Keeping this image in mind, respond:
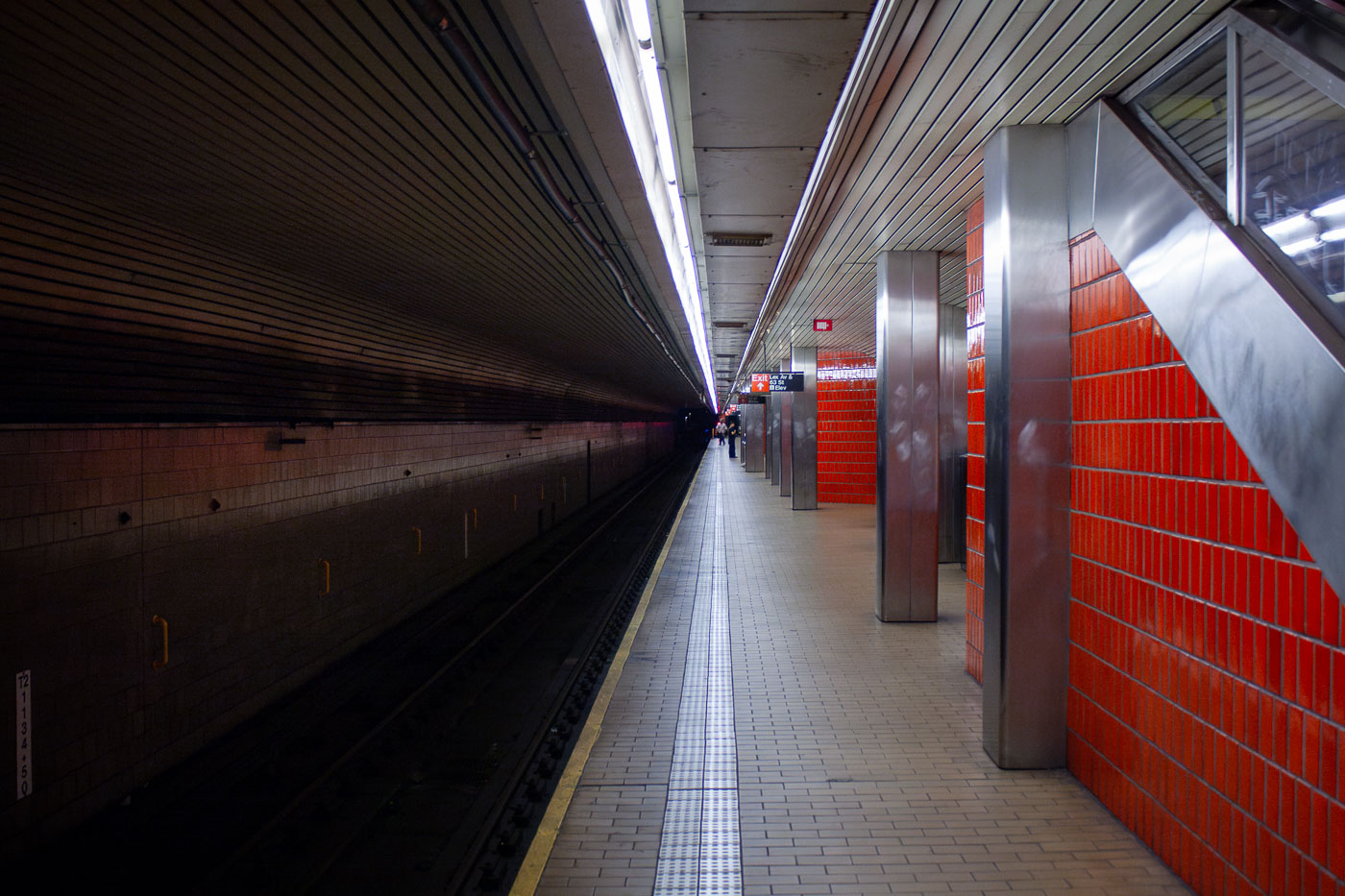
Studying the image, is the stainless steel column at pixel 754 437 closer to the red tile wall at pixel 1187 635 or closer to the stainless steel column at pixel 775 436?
the stainless steel column at pixel 775 436

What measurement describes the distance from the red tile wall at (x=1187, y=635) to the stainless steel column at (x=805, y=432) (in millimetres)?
11439

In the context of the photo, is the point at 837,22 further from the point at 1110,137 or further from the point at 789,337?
the point at 789,337

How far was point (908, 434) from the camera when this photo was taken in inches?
289

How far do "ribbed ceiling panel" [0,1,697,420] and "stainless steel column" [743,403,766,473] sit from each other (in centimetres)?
2370

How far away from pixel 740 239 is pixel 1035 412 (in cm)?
358

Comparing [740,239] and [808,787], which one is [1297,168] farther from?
[740,239]

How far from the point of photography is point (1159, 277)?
126 inches

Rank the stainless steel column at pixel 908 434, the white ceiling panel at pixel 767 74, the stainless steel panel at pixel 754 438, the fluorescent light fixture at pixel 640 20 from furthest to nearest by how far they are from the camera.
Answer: the stainless steel panel at pixel 754 438 → the stainless steel column at pixel 908 434 → the white ceiling panel at pixel 767 74 → the fluorescent light fixture at pixel 640 20

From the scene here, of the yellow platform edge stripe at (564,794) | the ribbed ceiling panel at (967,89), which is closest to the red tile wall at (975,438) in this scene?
the ribbed ceiling panel at (967,89)

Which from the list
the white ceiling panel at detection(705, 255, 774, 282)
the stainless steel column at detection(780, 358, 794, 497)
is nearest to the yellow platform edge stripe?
the white ceiling panel at detection(705, 255, 774, 282)

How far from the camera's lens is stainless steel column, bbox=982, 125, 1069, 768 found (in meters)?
4.09

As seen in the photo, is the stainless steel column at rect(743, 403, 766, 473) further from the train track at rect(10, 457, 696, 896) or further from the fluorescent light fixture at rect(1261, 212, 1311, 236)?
the fluorescent light fixture at rect(1261, 212, 1311, 236)

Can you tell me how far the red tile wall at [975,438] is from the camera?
17.7ft

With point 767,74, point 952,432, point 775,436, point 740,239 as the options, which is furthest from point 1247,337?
point 775,436
